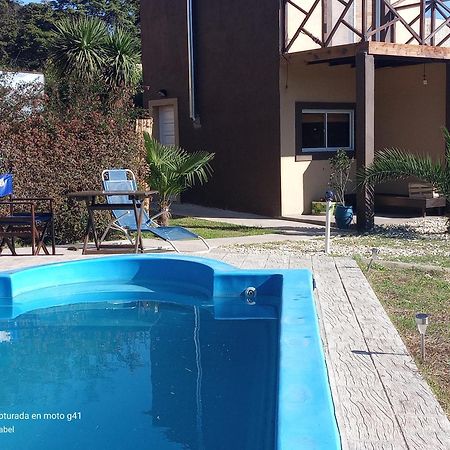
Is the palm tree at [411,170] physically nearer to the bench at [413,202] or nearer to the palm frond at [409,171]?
the palm frond at [409,171]

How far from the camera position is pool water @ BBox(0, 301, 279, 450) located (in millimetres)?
4344

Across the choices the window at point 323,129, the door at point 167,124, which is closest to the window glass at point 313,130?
the window at point 323,129

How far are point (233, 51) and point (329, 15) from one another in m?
2.22

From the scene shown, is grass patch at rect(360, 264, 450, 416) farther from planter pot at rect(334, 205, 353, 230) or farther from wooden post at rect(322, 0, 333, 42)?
wooden post at rect(322, 0, 333, 42)

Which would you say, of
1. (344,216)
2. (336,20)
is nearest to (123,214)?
(344,216)

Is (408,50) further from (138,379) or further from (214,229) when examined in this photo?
(138,379)

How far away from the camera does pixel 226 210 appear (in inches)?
608

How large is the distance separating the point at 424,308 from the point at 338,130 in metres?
8.86

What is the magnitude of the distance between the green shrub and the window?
13.6 ft

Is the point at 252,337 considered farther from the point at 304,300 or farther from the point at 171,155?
the point at 171,155

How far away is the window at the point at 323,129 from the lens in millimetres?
14133

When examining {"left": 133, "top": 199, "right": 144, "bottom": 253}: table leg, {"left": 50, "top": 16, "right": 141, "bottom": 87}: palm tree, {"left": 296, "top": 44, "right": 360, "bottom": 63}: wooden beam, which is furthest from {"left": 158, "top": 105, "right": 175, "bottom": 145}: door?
{"left": 133, "top": 199, "right": 144, "bottom": 253}: table leg

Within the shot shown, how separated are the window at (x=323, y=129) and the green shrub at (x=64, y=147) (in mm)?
4132

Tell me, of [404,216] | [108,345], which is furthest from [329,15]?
[108,345]
